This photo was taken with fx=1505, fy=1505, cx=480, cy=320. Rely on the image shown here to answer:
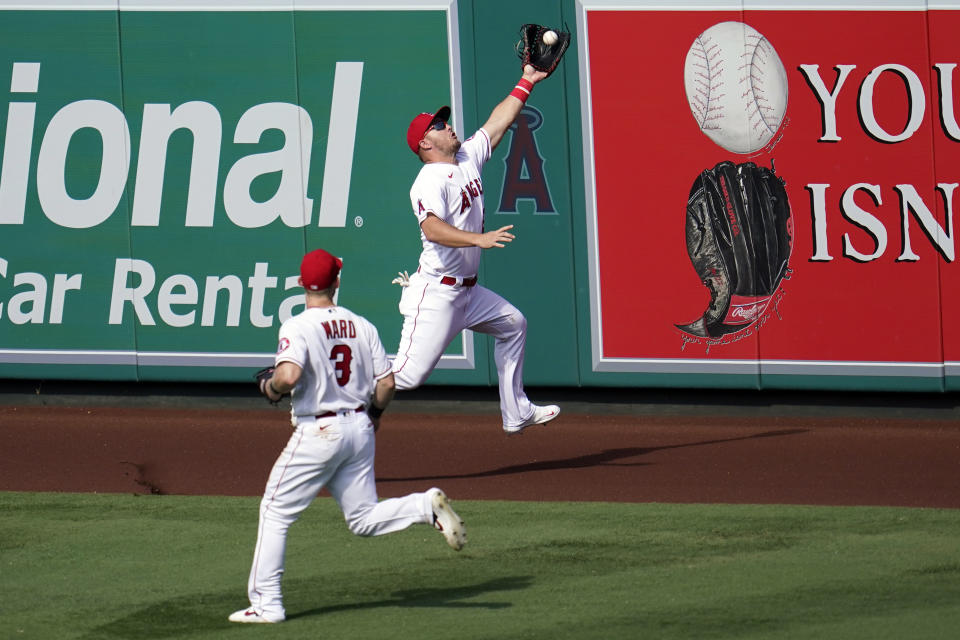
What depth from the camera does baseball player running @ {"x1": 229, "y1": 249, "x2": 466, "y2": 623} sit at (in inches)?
238

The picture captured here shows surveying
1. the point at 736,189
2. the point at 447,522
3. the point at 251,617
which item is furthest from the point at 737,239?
the point at 251,617

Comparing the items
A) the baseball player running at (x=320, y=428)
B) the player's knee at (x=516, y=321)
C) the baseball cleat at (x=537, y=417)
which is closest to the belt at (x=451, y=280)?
the player's knee at (x=516, y=321)

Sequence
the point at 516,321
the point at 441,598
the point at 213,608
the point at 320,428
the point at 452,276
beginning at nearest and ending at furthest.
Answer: the point at 320,428 < the point at 213,608 < the point at 441,598 < the point at 452,276 < the point at 516,321

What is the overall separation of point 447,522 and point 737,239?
619 centimetres

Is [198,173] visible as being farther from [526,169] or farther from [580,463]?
[580,463]

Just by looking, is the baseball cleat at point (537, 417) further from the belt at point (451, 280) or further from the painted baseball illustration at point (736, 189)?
the painted baseball illustration at point (736, 189)

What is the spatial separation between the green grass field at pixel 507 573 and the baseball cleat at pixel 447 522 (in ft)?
1.19

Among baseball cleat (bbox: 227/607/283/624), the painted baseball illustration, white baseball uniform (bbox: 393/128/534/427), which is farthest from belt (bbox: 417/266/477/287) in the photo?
baseball cleat (bbox: 227/607/283/624)

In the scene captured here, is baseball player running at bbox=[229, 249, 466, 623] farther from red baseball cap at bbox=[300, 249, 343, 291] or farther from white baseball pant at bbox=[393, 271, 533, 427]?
white baseball pant at bbox=[393, 271, 533, 427]

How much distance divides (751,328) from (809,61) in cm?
209

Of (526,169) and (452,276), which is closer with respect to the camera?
(452,276)

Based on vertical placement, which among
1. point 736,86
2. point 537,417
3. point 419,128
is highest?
point 736,86

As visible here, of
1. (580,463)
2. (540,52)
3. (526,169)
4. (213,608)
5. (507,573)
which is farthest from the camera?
(526,169)

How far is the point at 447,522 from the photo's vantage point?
241 inches
